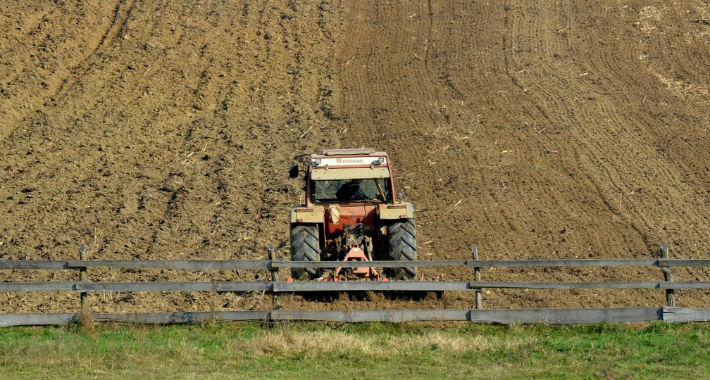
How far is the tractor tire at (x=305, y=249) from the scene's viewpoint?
1409 cm

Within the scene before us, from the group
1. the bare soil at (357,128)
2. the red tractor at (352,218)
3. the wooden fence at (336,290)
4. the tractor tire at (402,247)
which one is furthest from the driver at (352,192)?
the wooden fence at (336,290)

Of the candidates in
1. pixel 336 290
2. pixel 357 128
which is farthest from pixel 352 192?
pixel 357 128

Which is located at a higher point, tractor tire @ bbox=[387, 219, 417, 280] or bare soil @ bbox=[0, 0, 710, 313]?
bare soil @ bbox=[0, 0, 710, 313]

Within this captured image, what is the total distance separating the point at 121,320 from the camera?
1257 cm

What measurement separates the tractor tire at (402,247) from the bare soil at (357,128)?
2.40 ft

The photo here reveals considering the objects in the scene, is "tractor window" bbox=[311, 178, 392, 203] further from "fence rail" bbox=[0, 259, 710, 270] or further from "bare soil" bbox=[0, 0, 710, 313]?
Answer: "fence rail" bbox=[0, 259, 710, 270]

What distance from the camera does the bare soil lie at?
17438mm

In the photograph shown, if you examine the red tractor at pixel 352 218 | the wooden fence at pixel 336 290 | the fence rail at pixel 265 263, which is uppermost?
the red tractor at pixel 352 218

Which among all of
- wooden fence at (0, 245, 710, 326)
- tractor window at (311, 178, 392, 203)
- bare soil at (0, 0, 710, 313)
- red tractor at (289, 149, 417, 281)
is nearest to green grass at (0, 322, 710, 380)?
wooden fence at (0, 245, 710, 326)

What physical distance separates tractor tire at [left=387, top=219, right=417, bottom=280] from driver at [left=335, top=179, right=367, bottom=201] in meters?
1.09

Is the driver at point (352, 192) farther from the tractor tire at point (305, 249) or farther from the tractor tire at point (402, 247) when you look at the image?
the tractor tire at point (305, 249)

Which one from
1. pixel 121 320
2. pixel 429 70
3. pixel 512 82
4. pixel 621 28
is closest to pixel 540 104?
pixel 512 82

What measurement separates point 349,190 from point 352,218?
64cm

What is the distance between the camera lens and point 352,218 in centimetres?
1481
